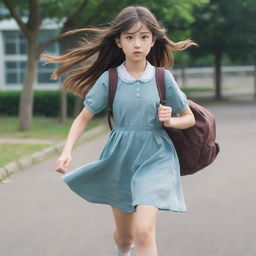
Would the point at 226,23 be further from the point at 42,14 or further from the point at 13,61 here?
the point at 13,61

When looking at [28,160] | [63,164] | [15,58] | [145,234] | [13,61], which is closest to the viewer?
[145,234]

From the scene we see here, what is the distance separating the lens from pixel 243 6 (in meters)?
27.8

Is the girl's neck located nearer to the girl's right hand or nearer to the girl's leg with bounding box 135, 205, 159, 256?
the girl's right hand

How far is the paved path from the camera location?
18.2 ft

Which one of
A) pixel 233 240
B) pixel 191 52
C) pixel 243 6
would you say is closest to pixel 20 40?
pixel 191 52

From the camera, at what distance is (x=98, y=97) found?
165 inches

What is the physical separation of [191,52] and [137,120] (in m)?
28.5

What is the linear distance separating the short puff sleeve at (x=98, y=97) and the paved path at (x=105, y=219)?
155 centimetres

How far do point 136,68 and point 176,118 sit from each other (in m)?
0.40

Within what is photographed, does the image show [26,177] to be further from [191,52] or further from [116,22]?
[191,52]

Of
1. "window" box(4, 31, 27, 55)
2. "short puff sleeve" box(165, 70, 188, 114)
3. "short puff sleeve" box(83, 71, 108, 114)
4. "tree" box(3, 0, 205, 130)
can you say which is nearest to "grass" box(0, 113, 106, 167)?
"tree" box(3, 0, 205, 130)

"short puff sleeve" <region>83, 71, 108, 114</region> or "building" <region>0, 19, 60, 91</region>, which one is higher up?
"short puff sleeve" <region>83, 71, 108, 114</region>

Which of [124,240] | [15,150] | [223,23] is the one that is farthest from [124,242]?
[223,23]

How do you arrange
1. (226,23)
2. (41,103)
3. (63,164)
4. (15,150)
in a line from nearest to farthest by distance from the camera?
1. (63,164)
2. (15,150)
3. (41,103)
4. (226,23)
